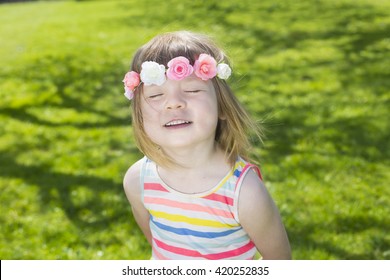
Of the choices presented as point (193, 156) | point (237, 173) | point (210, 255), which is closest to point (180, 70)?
point (193, 156)

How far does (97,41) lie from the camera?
11805 mm

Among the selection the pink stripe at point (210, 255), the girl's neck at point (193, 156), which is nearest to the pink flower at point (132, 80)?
the girl's neck at point (193, 156)

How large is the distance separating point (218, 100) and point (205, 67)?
23 centimetres

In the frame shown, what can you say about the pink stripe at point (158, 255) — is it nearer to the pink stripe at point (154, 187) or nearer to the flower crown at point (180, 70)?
the pink stripe at point (154, 187)

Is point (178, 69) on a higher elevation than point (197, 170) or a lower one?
higher

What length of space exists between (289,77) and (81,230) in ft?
15.1

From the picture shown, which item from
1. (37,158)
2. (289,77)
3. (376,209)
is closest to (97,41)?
(289,77)

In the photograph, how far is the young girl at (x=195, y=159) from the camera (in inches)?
93.7

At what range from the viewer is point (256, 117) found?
6.52 meters

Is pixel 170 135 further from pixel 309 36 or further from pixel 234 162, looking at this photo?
pixel 309 36

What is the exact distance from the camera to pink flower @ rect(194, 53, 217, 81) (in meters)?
2.40

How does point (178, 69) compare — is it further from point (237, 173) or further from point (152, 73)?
point (237, 173)

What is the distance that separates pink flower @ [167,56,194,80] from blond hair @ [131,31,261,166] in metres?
0.12

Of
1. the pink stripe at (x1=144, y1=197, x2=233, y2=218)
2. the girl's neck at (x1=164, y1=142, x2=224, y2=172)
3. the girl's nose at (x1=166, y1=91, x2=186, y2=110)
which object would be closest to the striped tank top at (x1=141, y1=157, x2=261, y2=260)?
the pink stripe at (x1=144, y1=197, x2=233, y2=218)
